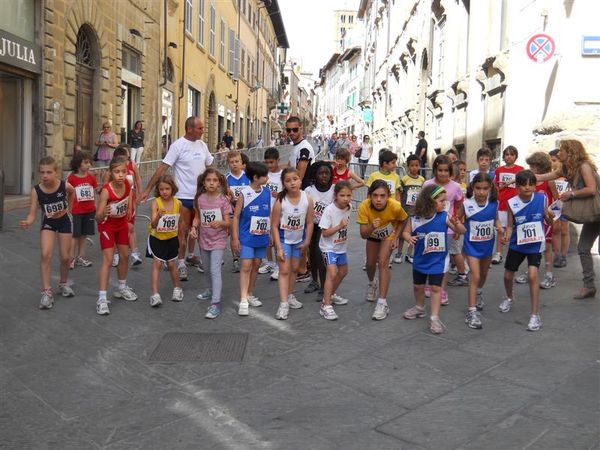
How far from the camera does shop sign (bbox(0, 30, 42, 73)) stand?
38.3 feet

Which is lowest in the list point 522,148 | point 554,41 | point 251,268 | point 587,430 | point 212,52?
point 587,430

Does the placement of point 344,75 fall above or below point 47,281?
above

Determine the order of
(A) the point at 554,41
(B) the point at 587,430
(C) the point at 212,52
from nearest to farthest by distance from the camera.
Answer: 1. (B) the point at 587,430
2. (A) the point at 554,41
3. (C) the point at 212,52

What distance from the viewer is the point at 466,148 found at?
17.0 metres

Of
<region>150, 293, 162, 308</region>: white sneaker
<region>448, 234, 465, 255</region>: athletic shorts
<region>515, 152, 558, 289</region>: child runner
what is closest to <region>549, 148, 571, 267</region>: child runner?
<region>515, 152, 558, 289</region>: child runner

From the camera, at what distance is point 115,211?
6410 mm

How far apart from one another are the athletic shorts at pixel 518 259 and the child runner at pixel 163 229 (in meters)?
3.17

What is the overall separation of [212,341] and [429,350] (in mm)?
1728

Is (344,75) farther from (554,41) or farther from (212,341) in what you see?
(212,341)

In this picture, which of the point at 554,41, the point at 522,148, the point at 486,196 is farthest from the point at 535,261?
the point at 522,148

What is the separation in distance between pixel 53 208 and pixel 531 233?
447cm

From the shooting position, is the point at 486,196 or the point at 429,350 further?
the point at 486,196

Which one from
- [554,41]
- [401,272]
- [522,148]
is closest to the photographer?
[401,272]

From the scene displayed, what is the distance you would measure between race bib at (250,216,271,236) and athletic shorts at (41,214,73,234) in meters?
1.82
